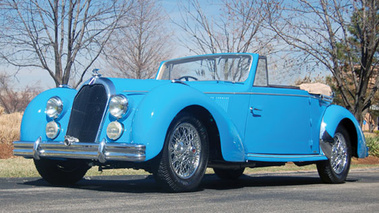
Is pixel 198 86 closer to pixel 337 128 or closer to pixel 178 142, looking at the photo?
pixel 178 142

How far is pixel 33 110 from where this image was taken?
6.62 meters

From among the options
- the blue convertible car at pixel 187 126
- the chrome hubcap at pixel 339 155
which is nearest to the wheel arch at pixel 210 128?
the blue convertible car at pixel 187 126

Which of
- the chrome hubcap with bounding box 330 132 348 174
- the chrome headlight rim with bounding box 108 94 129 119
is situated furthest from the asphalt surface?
the chrome hubcap with bounding box 330 132 348 174

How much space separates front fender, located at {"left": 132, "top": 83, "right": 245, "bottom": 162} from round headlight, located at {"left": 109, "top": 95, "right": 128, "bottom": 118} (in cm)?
19

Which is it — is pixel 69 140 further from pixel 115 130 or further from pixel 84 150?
pixel 115 130

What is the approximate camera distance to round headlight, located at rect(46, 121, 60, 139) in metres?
6.26

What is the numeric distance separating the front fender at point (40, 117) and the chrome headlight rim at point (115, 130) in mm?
890

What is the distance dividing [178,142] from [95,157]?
884mm

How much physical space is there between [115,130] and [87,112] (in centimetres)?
64

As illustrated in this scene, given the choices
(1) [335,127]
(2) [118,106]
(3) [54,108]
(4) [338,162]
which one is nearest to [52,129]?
(3) [54,108]

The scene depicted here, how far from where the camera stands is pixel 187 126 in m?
5.96

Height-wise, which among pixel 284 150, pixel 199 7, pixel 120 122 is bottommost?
pixel 284 150

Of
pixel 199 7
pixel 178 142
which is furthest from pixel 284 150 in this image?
pixel 199 7

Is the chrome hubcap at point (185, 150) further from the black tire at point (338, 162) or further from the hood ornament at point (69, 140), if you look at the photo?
the black tire at point (338, 162)
